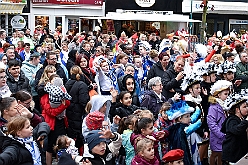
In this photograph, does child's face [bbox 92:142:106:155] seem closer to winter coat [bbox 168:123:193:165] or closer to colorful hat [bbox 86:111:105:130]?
colorful hat [bbox 86:111:105:130]

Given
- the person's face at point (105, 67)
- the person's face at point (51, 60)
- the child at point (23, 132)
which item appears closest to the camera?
the child at point (23, 132)

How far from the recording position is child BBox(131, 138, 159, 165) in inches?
230

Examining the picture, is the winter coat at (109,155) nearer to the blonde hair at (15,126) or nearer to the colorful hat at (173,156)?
the colorful hat at (173,156)

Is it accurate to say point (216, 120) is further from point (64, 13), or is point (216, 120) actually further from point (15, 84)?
point (64, 13)

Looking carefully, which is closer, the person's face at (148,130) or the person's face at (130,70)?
the person's face at (148,130)

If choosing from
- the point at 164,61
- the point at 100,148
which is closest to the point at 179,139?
the point at 100,148

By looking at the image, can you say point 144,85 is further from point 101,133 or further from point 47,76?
point 101,133

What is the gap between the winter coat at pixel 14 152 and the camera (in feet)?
16.5

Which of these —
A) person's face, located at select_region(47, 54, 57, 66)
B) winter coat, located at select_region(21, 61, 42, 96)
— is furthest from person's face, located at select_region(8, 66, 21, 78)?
person's face, located at select_region(47, 54, 57, 66)

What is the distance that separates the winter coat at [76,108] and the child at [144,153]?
2.66 m

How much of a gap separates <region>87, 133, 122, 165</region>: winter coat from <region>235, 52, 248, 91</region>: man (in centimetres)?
449

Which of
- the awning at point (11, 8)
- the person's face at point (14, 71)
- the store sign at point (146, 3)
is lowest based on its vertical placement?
the person's face at point (14, 71)

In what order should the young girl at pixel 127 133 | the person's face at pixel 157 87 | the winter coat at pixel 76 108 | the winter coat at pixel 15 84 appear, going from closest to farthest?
the young girl at pixel 127 133 < the person's face at pixel 157 87 < the winter coat at pixel 76 108 < the winter coat at pixel 15 84

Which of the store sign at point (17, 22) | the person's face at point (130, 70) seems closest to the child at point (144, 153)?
the person's face at point (130, 70)
